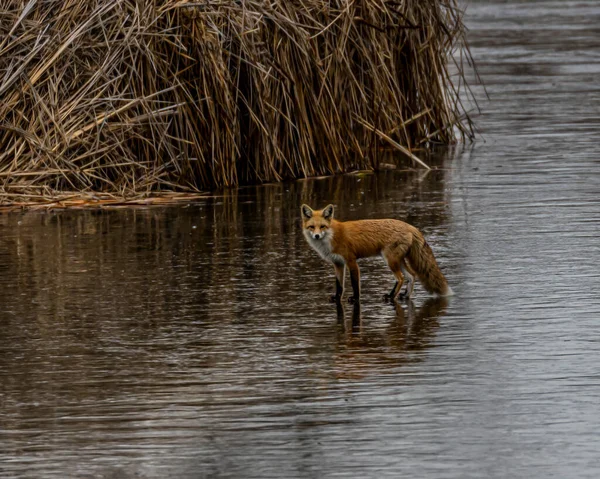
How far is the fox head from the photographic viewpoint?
415 inches

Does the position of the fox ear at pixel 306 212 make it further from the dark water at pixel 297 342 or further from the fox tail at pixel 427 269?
the fox tail at pixel 427 269

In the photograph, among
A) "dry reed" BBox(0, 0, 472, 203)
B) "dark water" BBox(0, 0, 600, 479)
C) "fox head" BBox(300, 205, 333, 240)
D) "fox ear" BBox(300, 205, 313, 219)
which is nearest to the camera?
"dark water" BBox(0, 0, 600, 479)

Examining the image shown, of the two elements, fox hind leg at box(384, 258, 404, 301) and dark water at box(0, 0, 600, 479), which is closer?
dark water at box(0, 0, 600, 479)

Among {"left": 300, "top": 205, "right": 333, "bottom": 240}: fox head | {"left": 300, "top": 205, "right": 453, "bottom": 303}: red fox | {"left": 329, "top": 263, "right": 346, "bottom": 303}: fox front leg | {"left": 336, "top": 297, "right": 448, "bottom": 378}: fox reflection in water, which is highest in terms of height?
{"left": 300, "top": 205, "right": 333, "bottom": 240}: fox head

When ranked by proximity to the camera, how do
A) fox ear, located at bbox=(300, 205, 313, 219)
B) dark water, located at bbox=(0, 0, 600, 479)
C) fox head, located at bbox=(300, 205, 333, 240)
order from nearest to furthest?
dark water, located at bbox=(0, 0, 600, 479) → fox head, located at bbox=(300, 205, 333, 240) → fox ear, located at bbox=(300, 205, 313, 219)

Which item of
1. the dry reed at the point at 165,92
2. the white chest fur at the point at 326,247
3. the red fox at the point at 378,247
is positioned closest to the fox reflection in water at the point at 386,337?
the red fox at the point at 378,247

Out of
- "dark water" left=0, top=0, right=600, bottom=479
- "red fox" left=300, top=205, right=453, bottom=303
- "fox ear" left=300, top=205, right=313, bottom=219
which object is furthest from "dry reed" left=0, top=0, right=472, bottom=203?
"red fox" left=300, top=205, right=453, bottom=303

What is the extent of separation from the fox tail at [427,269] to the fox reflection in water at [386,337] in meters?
0.07

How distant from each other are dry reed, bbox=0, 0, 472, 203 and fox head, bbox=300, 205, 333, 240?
497cm

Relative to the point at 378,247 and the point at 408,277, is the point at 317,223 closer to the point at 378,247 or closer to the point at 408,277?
the point at 378,247

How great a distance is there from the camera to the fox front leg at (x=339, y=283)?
1053cm

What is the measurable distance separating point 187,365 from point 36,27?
7.90m

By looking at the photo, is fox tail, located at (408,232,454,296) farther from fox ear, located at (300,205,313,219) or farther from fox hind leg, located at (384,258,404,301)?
fox ear, located at (300,205,313,219)

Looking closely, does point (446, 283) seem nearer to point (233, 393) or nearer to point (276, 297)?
point (276, 297)
